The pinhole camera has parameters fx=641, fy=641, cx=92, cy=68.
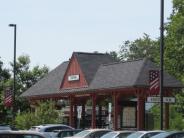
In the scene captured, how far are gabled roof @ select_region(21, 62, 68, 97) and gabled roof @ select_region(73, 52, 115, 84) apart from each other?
3394 millimetres

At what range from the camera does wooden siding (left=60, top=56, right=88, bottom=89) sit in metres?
54.5

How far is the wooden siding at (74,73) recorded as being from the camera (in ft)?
179

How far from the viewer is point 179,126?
4647 centimetres

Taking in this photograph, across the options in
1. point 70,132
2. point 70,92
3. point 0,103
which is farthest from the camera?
point 0,103

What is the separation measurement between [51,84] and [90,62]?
17.2ft

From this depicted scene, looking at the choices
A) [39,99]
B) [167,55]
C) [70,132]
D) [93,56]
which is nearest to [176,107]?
[167,55]

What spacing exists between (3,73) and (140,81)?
3622 centimetres

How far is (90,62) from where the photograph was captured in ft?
191

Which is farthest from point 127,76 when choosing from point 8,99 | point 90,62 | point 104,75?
point 90,62

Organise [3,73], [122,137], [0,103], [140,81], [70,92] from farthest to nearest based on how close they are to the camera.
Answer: [3,73]
[0,103]
[70,92]
[140,81]
[122,137]

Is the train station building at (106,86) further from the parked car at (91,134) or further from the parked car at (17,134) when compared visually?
the parked car at (17,134)

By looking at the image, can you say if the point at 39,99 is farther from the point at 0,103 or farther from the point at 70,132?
the point at 70,132

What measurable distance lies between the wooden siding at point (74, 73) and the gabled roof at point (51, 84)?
140 centimetres

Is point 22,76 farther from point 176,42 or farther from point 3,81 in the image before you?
point 176,42
